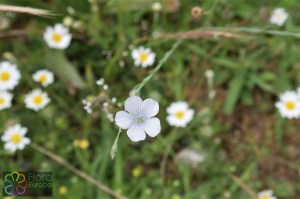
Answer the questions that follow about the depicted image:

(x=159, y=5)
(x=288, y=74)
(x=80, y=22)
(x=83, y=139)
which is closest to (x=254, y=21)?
(x=288, y=74)

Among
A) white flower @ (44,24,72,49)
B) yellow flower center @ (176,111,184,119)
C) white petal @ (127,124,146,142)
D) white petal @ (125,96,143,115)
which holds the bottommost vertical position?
white petal @ (127,124,146,142)

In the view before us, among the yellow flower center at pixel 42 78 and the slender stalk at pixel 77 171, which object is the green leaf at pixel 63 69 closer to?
the yellow flower center at pixel 42 78

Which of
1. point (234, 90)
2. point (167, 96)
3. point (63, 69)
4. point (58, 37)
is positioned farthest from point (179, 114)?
point (58, 37)

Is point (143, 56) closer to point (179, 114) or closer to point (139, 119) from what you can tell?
point (179, 114)

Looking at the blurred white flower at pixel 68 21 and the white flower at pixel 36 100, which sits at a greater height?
the blurred white flower at pixel 68 21

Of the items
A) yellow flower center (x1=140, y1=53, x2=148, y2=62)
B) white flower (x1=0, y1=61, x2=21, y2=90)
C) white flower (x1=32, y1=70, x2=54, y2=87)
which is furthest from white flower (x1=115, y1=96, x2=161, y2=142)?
white flower (x1=0, y1=61, x2=21, y2=90)

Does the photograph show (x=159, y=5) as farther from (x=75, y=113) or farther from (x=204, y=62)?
(x=75, y=113)

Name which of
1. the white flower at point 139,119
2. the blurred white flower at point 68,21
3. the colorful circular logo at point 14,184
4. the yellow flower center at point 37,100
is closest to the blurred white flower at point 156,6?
the blurred white flower at point 68,21

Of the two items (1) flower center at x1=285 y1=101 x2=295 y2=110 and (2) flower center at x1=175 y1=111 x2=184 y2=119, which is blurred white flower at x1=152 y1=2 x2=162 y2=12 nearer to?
(2) flower center at x1=175 y1=111 x2=184 y2=119
